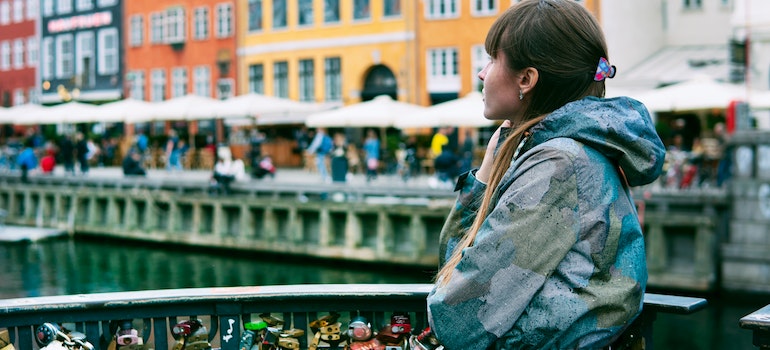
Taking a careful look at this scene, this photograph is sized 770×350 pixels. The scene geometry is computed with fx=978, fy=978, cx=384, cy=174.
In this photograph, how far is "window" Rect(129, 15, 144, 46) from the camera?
1693 inches

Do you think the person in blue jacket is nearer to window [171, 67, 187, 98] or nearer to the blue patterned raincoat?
window [171, 67, 187, 98]

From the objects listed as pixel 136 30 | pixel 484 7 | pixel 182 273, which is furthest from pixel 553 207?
pixel 136 30

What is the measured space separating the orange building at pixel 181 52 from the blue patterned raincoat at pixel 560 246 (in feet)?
116

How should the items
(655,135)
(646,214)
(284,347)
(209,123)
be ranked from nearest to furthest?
1. (655,135)
2. (284,347)
3. (646,214)
4. (209,123)

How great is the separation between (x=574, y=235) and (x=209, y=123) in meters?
37.2

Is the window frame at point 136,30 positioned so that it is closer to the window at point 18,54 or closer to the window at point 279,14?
the window at point 279,14

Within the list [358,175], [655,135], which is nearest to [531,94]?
[655,135]

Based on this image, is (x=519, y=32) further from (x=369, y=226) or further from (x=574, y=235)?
(x=369, y=226)

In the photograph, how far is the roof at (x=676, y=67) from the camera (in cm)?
2767

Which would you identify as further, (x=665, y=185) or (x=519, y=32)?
(x=665, y=185)

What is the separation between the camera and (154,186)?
23328 mm

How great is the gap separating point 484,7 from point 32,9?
91.5 feet

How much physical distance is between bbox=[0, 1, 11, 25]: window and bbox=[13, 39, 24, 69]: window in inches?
81.4

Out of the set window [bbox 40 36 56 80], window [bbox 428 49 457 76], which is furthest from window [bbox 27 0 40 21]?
window [bbox 428 49 457 76]
